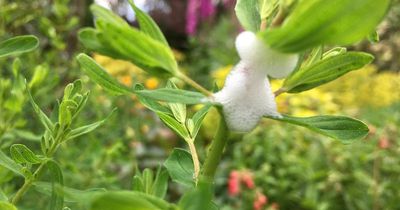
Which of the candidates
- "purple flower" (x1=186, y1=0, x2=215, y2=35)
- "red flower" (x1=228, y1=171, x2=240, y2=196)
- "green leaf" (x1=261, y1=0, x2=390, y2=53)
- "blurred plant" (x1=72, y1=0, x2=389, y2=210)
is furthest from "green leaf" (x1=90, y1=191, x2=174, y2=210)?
"purple flower" (x1=186, y1=0, x2=215, y2=35)

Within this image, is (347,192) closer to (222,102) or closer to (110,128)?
(110,128)

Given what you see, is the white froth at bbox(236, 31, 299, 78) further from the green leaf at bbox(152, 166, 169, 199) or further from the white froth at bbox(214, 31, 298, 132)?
the green leaf at bbox(152, 166, 169, 199)

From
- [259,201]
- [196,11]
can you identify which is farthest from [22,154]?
[196,11]

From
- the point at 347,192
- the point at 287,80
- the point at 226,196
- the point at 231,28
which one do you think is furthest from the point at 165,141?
the point at 287,80

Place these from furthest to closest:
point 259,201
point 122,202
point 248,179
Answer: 1. point 248,179
2. point 259,201
3. point 122,202

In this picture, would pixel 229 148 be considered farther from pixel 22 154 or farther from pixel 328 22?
pixel 328 22

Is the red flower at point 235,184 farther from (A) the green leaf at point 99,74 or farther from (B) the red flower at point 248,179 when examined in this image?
(A) the green leaf at point 99,74
